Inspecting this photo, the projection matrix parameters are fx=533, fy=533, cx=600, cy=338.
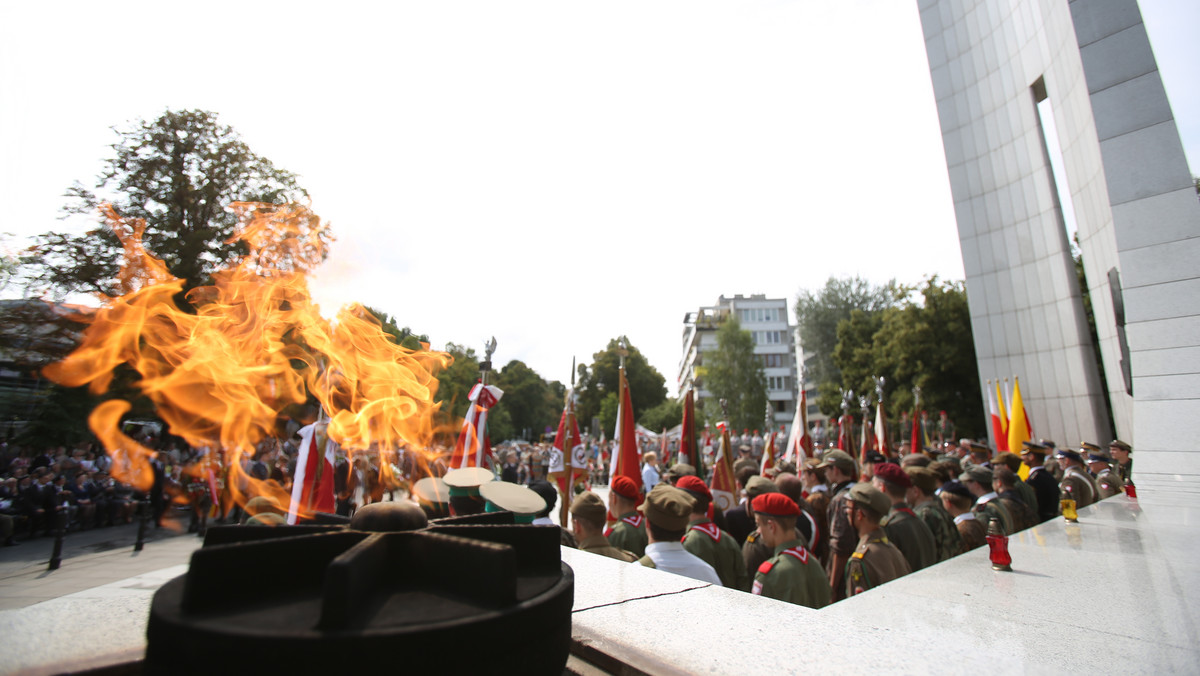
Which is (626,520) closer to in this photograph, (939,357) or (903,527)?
(903,527)

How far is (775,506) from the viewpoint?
4383mm

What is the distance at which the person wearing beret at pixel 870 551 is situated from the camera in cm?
419

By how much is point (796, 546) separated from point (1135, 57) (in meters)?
12.9

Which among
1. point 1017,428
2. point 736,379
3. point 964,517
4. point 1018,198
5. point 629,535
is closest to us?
point 964,517

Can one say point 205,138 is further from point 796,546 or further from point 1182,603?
point 1182,603

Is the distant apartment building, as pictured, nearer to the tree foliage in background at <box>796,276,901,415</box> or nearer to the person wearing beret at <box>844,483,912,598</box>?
the tree foliage in background at <box>796,276,901,415</box>

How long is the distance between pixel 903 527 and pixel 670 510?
98.2 inches

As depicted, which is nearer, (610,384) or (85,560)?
(85,560)

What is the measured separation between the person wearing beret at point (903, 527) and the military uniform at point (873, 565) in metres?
0.62

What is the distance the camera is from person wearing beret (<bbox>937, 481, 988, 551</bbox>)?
18.1 ft

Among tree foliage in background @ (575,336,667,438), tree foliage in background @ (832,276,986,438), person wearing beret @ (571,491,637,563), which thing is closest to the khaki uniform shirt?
person wearing beret @ (571,491,637,563)

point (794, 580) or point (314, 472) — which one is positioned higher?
point (314, 472)

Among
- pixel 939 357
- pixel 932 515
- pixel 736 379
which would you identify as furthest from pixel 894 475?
pixel 736 379

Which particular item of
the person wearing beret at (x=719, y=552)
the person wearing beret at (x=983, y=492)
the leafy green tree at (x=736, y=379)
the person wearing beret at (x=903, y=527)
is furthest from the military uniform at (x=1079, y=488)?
the leafy green tree at (x=736, y=379)
